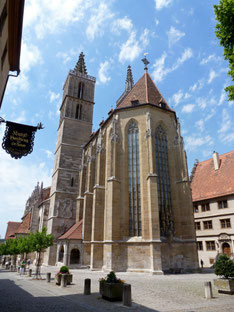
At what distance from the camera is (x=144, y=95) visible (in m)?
24.3

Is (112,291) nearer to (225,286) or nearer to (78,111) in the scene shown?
(225,286)

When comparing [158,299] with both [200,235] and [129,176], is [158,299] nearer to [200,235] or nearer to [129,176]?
[129,176]

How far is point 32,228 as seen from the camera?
39.4 metres

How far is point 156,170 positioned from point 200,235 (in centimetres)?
1334

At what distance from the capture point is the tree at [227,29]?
9812 mm

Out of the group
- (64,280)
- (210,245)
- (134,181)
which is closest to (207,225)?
(210,245)

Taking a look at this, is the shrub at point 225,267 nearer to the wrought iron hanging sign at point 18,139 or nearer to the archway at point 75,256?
the wrought iron hanging sign at point 18,139

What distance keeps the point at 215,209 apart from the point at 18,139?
83.5 ft

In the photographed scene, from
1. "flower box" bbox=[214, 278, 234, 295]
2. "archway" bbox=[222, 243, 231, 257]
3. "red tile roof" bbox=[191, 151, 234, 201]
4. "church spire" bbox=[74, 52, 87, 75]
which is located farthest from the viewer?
"church spire" bbox=[74, 52, 87, 75]

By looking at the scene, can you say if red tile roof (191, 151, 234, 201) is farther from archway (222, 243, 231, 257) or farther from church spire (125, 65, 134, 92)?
church spire (125, 65, 134, 92)

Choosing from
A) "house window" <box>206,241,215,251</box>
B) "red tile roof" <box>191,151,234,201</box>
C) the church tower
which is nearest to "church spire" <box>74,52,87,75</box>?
the church tower

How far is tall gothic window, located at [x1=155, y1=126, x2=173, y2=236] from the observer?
19.6 m

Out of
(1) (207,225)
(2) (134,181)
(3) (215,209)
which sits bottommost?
(1) (207,225)

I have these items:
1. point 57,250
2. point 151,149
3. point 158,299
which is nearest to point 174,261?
point 151,149
